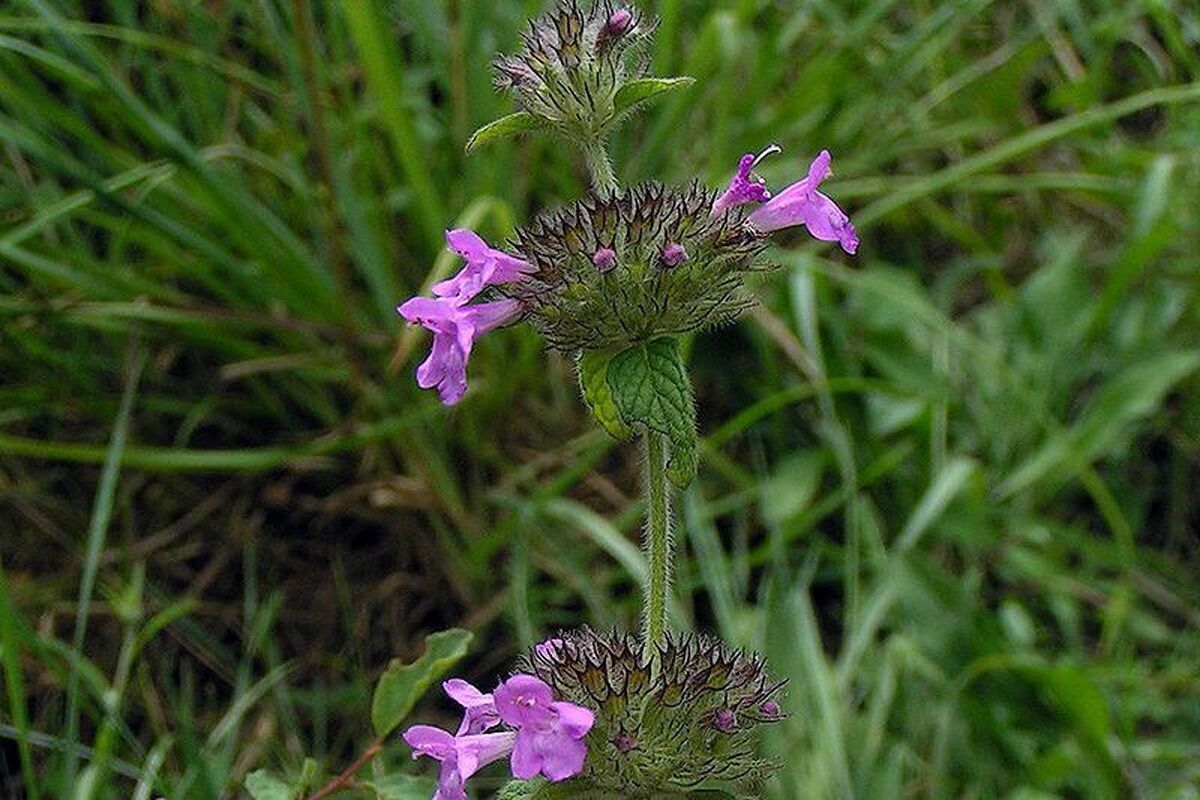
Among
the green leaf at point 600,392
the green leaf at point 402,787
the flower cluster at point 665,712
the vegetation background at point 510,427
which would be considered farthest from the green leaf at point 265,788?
the vegetation background at point 510,427

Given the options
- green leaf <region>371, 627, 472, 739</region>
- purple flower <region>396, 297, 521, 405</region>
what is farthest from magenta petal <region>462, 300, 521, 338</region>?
green leaf <region>371, 627, 472, 739</region>

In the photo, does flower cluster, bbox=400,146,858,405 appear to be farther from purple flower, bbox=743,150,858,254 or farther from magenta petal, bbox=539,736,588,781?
magenta petal, bbox=539,736,588,781

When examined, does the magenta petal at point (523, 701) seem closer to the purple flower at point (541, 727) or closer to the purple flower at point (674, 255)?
the purple flower at point (541, 727)

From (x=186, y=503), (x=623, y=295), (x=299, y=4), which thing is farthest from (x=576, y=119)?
(x=186, y=503)

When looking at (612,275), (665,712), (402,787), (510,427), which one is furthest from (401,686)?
(510,427)

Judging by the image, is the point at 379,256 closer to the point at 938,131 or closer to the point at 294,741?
the point at 294,741

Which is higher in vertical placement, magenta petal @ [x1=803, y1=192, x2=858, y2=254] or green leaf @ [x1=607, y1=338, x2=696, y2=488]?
magenta petal @ [x1=803, y1=192, x2=858, y2=254]
